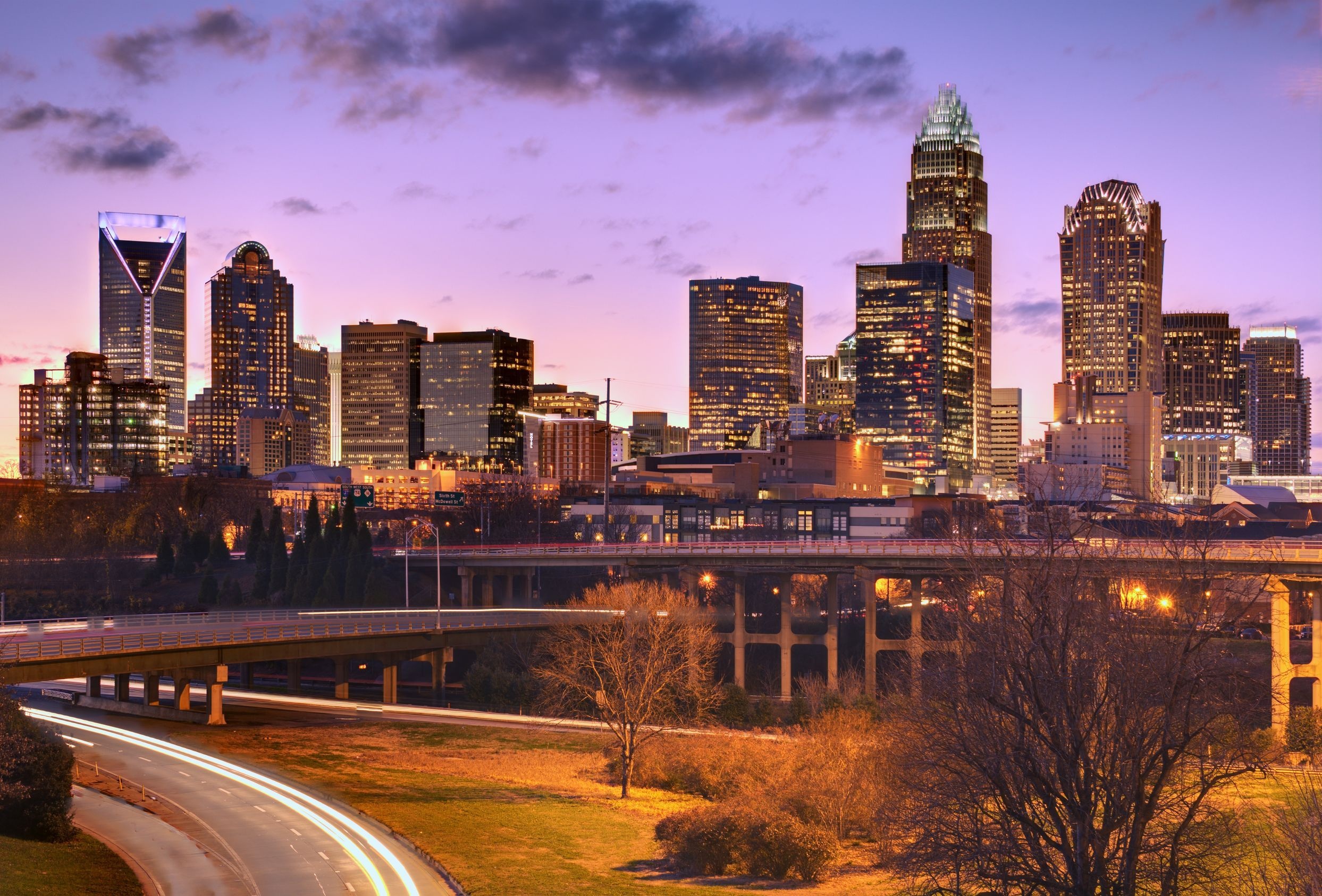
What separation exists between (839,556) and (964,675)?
264 ft

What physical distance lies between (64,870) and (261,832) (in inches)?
309

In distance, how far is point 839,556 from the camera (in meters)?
116

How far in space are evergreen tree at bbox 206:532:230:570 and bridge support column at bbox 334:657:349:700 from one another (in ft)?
167

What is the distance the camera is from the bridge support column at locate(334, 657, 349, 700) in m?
100

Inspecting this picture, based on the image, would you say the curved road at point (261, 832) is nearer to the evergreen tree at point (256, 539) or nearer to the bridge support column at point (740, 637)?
the bridge support column at point (740, 637)

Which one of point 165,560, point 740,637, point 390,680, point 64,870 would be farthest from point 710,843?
point 165,560

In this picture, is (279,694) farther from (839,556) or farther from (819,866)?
(819,866)

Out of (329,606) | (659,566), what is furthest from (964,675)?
(329,606)

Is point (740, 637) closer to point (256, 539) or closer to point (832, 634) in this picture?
point (832, 634)

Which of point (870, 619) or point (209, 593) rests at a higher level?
point (870, 619)

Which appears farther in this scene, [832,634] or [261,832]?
[832,634]

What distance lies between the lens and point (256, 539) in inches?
5871

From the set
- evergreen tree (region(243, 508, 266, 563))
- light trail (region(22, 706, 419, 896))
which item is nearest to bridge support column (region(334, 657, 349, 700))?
light trail (region(22, 706, 419, 896))

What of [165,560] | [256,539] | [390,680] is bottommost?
[390,680]
